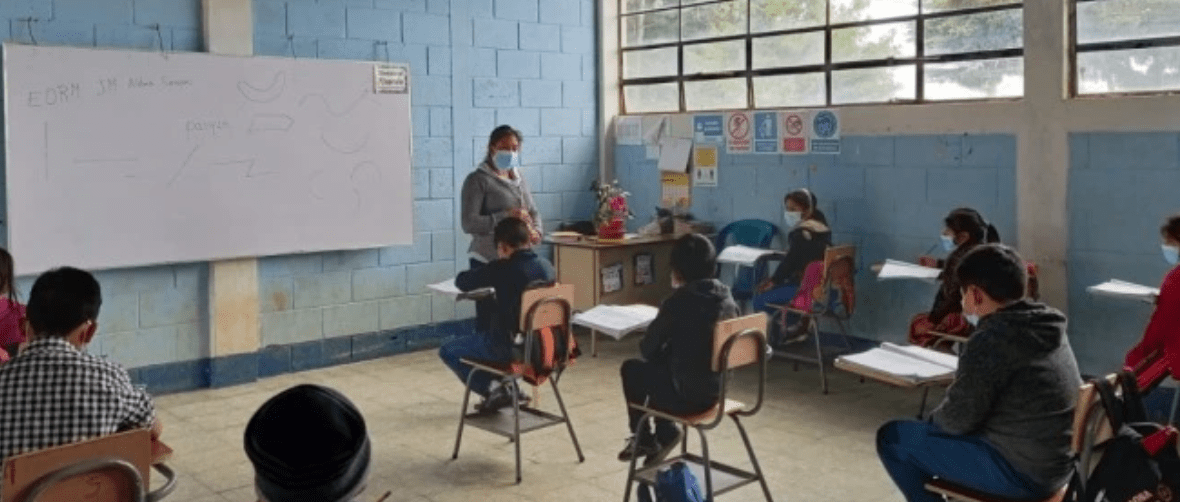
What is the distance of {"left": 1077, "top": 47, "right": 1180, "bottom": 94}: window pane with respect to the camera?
16.8ft

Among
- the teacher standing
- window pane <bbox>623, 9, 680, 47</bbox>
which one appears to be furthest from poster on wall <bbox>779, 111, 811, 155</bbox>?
the teacher standing

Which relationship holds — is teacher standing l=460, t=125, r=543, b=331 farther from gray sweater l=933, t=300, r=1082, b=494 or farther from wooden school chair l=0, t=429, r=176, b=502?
wooden school chair l=0, t=429, r=176, b=502

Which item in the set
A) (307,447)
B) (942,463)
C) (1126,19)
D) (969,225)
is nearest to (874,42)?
(1126,19)

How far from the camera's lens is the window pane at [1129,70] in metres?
5.11

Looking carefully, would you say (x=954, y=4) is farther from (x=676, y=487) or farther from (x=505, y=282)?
(x=676, y=487)

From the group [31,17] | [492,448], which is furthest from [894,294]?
[31,17]

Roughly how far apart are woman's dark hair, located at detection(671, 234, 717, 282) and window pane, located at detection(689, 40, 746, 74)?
143 inches

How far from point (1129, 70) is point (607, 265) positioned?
3.24 m

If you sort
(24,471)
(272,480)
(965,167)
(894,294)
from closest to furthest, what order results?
1. (272,480)
2. (24,471)
3. (965,167)
4. (894,294)

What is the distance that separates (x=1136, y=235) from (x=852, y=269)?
145 centimetres

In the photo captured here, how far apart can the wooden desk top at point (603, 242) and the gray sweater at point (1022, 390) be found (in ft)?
13.5

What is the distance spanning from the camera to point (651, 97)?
25.6 ft

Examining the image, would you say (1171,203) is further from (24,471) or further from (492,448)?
(24,471)

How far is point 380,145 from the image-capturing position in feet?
21.9
